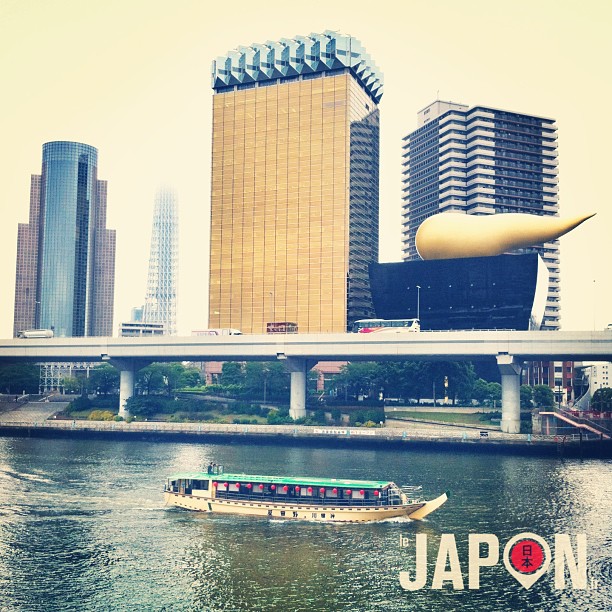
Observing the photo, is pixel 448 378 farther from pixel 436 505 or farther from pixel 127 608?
pixel 127 608

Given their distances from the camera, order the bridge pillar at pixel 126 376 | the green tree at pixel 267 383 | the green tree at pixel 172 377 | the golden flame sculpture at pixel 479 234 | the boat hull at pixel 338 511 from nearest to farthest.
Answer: the boat hull at pixel 338 511 → the bridge pillar at pixel 126 376 → the golden flame sculpture at pixel 479 234 → the green tree at pixel 267 383 → the green tree at pixel 172 377

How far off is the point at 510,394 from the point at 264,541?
248 feet

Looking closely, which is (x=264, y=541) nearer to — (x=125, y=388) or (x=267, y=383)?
(x=125, y=388)

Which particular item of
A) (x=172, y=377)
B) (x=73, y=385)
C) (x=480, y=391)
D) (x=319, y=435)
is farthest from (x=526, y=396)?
(x=73, y=385)

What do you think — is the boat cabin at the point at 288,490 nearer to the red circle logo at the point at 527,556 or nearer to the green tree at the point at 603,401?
the red circle logo at the point at 527,556

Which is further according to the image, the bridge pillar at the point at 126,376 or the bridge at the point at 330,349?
the bridge pillar at the point at 126,376

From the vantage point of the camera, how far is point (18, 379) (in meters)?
190

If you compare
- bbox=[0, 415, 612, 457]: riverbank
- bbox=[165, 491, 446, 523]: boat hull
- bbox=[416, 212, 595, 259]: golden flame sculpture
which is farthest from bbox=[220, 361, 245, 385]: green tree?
bbox=[165, 491, 446, 523]: boat hull

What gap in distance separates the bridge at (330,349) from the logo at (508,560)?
65567mm

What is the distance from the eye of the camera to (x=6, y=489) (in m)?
77.8

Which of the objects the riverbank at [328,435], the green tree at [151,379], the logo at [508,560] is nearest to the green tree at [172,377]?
the green tree at [151,379]

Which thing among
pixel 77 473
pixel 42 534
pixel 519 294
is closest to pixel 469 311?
pixel 519 294

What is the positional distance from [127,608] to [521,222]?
12336cm

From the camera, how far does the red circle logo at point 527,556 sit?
181ft
